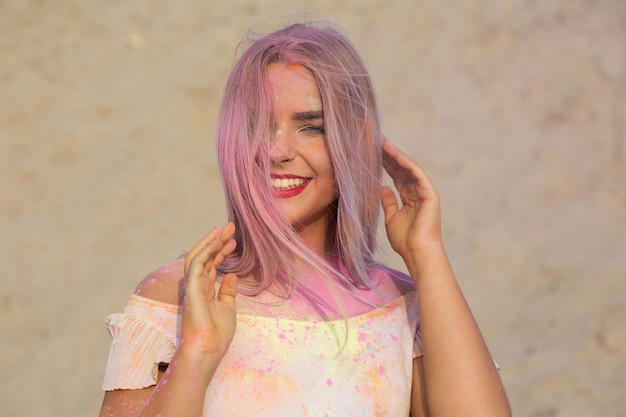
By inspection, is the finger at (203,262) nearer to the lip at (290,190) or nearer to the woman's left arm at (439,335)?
the lip at (290,190)

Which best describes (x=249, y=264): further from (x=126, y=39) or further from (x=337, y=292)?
(x=126, y=39)

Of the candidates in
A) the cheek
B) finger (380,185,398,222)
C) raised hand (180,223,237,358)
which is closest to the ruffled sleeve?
raised hand (180,223,237,358)

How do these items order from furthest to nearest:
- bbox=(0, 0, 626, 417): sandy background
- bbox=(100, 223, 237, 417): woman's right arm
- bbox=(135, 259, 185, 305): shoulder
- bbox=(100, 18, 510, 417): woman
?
bbox=(0, 0, 626, 417): sandy background → bbox=(135, 259, 185, 305): shoulder → bbox=(100, 18, 510, 417): woman → bbox=(100, 223, 237, 417): woman's right arm

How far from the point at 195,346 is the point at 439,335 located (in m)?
0.59

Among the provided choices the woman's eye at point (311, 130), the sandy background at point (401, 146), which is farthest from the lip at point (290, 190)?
the sandy background at point (401, 146)

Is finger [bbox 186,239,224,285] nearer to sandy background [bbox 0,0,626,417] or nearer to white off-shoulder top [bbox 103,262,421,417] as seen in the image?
white off-shoulder top [bbox 103,262,421,417]

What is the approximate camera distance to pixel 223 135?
2344 millimetres

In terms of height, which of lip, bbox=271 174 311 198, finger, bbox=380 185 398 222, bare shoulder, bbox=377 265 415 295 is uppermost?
lip, bbox=271 174 311 198

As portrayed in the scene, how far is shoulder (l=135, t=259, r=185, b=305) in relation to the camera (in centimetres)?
219

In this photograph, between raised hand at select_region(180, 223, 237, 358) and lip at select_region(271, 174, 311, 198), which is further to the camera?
lip at select_region(271, 174, 311, 198)

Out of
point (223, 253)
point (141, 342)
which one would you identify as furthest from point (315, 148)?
point (141, 342)

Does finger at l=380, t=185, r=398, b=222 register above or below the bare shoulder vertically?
above

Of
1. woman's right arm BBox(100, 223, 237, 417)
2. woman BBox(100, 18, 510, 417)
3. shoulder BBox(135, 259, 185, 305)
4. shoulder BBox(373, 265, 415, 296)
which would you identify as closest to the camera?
woman's right arm BBox(100, 223, 237, 417)

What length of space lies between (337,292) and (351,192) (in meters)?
0.26
